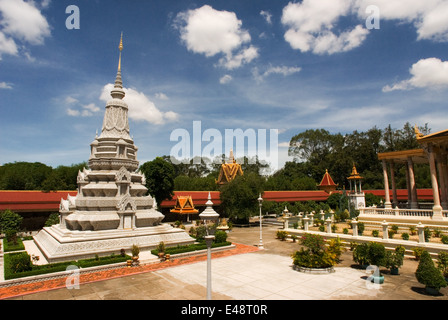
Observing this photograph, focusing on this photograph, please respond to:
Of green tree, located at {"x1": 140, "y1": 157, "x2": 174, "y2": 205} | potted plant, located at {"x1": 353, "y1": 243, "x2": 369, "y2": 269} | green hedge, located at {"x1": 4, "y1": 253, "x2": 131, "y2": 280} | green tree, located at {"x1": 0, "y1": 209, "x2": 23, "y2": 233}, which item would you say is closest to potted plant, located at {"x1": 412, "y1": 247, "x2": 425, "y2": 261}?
potted plant, located at {"x1": 353, "y1": 243, "x2": 369, "y2": 269}

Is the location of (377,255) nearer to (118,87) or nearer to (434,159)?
(434,159)

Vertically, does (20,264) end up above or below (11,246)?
above

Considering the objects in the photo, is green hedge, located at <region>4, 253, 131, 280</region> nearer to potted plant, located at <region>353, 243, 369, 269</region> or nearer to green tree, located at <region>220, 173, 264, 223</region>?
potted plant, located at <region>353, 243, 369, 269</region>

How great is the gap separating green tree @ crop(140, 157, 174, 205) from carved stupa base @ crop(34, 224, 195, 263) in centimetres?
1338

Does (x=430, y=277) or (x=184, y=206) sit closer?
(x=430, y=277)

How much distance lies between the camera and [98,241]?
18.3 meters

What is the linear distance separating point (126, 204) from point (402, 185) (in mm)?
52499

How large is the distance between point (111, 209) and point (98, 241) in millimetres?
2876

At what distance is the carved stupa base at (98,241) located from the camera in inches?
672

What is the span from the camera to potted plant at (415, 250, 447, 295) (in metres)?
10.4

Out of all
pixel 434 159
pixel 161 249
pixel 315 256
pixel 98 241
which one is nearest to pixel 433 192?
pixel 434 159

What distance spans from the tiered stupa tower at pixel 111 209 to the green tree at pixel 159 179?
10.5 metres

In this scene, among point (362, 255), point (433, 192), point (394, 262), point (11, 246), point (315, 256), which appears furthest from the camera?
point (433, 192)
